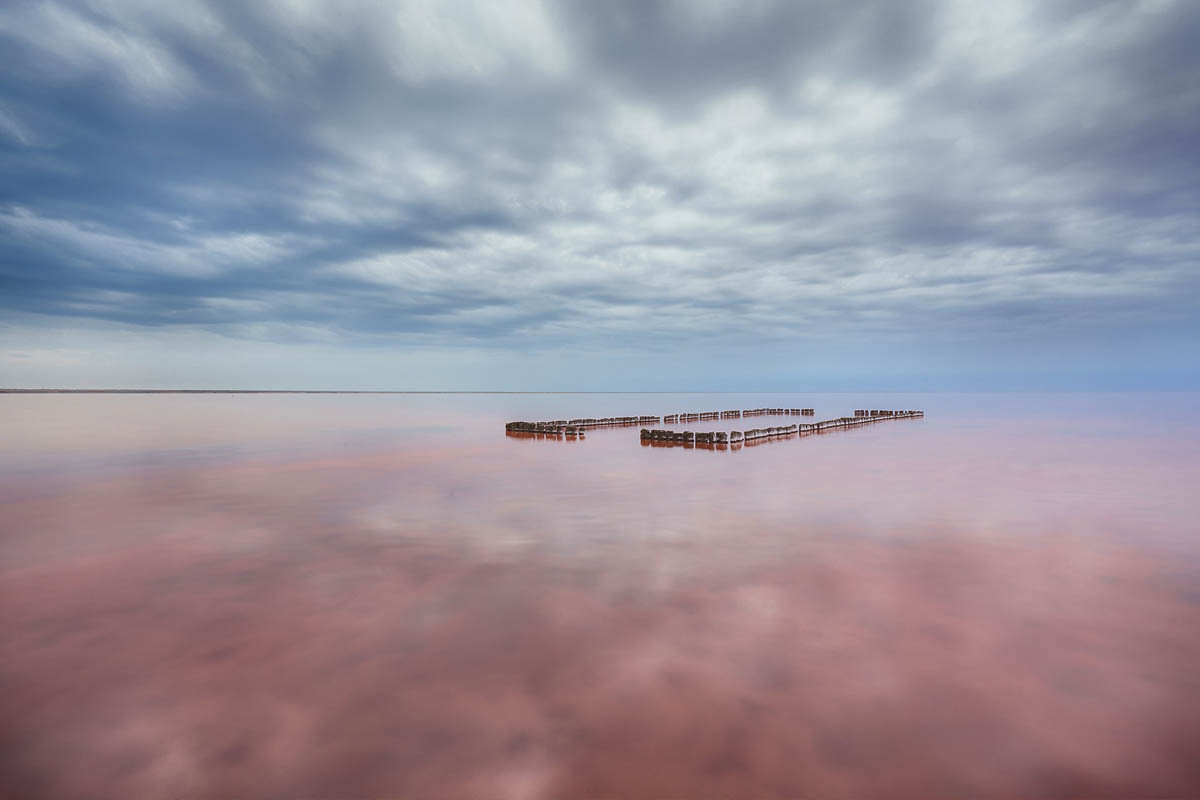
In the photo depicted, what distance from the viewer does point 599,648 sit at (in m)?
7.15

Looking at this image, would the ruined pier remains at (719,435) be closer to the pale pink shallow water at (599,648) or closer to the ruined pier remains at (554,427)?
the ruined pier remains at (554,427)

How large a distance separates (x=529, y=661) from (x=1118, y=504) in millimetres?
18977

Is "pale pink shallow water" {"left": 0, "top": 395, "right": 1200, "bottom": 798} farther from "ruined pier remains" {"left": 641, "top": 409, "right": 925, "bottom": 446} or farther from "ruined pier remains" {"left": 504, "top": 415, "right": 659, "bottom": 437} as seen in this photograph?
"ruined pier remains" {"left": 504, "top": 415, "right": 659, "bottom": 437}

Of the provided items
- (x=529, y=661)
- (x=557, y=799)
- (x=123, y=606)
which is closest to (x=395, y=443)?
(x=123, y=606)

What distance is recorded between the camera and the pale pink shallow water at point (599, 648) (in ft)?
16.4

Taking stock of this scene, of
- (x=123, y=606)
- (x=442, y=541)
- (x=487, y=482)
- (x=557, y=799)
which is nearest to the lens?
(x=557, y=799)

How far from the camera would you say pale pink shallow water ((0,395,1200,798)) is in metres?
4.98

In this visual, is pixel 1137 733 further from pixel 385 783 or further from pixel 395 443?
pixel 395 443

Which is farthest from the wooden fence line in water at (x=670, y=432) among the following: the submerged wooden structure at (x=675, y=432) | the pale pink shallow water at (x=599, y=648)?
the pale pink shallow water at (x=599, y=648)

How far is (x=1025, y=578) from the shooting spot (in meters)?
9.76

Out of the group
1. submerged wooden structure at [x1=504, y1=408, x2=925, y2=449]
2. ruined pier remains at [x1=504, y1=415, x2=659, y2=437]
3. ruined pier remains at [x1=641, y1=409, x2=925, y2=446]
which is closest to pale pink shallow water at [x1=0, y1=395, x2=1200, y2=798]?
ruined pier remains at [x1=641, y1=409, x2=925, y2=446]

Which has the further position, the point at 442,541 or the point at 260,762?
the point at 442,541

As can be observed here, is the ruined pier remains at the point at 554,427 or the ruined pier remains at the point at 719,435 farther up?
the ruined pier remains at the point at 554,427

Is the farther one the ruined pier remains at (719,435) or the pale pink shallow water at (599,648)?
the ruined pier remains at (719,435)
